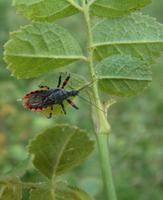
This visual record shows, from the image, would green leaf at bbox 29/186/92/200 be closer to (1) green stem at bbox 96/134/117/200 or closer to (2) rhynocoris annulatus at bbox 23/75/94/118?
(1) green stem at bbox 96/134/117/200

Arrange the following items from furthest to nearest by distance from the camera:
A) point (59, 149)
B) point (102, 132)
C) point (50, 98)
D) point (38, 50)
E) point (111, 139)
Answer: point (111, 139)
point (50, 98)
point (38, 50)
point (102, 132)
point (59, 149)

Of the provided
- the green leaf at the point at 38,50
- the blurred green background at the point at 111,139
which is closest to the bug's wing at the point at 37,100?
the green leaf at the point at 38,50

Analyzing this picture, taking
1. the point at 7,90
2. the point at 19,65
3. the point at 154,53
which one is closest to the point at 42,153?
the point at 19,65

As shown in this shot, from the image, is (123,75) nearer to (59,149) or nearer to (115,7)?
(115,7)

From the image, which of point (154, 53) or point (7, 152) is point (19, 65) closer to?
point (154, 53)

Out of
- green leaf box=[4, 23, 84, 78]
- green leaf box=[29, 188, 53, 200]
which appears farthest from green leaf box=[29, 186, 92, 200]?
green leaf box=[4, 23, 84, 78]

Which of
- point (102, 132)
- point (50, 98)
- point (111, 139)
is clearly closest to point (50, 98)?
point (50, 98)
